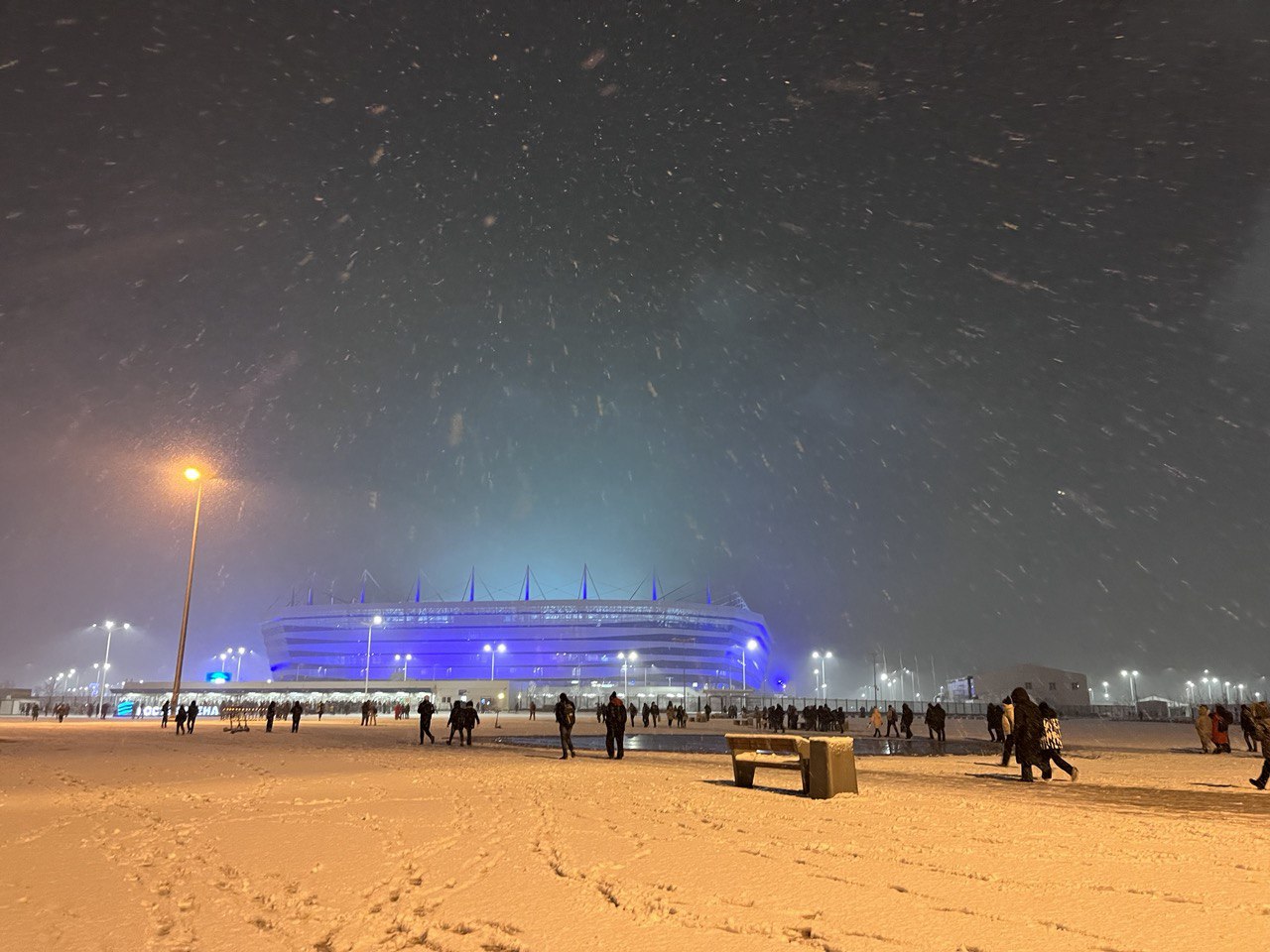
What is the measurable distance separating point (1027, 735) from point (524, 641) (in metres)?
141

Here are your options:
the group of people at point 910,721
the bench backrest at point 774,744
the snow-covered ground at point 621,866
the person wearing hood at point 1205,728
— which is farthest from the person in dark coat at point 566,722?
the person wearing hood at point 1205,728

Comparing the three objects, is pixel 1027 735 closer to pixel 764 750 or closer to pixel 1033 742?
pixel 1033 742

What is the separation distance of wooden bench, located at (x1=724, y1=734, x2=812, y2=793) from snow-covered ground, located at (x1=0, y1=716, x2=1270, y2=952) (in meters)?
0.43

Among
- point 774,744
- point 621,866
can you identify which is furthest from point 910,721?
point 621,866

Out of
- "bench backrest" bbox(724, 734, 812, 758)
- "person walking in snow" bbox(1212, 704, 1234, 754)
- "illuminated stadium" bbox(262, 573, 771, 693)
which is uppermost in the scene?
"illuminated stadium" bbox(262, 573, 771, 693)

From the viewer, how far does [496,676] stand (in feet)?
481

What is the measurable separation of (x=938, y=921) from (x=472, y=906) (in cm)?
275

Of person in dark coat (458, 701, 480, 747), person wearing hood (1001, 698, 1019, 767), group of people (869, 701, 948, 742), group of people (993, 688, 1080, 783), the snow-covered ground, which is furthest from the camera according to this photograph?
group of people (869, 701, 948, 742)

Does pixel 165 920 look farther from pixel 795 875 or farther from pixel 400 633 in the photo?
pixel 400 633

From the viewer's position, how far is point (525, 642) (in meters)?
150

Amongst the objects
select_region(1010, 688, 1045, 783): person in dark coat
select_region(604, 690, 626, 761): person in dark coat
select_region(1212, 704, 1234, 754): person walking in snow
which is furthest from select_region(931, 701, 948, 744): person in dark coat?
select_region(1010, 688, 1045, 783): person in dark coat

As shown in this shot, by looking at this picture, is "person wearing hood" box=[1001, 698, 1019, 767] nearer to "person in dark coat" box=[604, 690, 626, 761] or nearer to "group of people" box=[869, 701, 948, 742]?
"person in dark coat" box=[604, 690, 626, 761]

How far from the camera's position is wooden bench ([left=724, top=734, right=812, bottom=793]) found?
11.5 m

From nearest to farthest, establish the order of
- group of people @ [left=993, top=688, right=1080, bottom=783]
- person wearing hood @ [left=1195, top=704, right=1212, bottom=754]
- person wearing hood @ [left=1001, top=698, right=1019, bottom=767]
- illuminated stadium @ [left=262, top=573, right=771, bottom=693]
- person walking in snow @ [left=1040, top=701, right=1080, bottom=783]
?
person walking in snow @ [left=1040, top=701, right=1080, bottom=783] < group of people @ [left=993, top=688, right=1080, bottom=783] < person wearing hood @ [left=1001, top=698, right=1019, bottom=767] < person wearing hood @ [left=1195, top=704, right=1212, bottom=754] < illuminated stadium @ [left=262, top=573, right=771, bottom=693]
